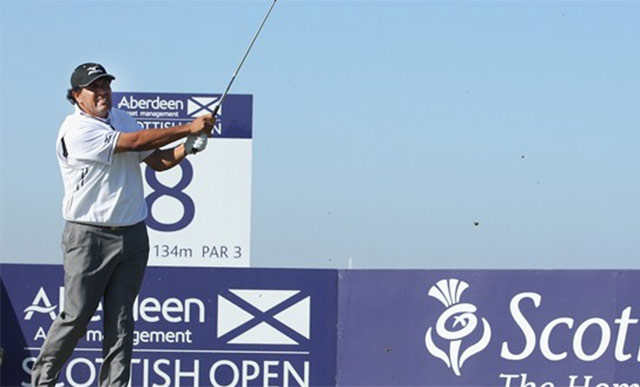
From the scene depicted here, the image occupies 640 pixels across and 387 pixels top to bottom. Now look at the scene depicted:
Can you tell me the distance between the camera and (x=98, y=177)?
604 centimetres

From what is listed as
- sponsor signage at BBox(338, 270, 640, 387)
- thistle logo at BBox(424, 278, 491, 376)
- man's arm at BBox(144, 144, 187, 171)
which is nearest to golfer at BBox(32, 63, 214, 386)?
man's arm at BBox(144, 144, 187, 171)

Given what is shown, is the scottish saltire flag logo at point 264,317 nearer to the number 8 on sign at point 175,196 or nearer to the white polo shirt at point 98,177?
the number 8 on sign at point 175,196

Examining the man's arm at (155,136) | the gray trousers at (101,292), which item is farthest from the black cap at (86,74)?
the gray trousers at (101,292)

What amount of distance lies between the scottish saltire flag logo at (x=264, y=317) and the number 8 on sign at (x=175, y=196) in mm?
609

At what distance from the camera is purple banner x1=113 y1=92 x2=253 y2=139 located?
8.82 metres

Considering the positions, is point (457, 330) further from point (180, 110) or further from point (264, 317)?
point (180, 110)

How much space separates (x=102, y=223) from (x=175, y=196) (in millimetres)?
2839

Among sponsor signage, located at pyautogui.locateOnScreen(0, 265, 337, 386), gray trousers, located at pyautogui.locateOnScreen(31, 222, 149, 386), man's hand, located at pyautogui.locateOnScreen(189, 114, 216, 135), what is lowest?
sponsor signage, located at pyautogui.locateOnScreen(0, 265, 337, 386)

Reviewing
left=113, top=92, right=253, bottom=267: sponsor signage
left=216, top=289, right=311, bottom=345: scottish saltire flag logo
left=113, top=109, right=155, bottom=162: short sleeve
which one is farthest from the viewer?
left=113, top=92, right=253, bottom=267: sponsor signage

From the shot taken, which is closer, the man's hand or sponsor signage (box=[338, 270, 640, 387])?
the man's hand

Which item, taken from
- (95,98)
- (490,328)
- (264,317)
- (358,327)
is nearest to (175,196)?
(264,317)

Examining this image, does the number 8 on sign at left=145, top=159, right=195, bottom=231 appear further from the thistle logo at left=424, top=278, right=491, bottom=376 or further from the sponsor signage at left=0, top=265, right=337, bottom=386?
the thistle logo at left=424, top=278, right=491, bottom=376

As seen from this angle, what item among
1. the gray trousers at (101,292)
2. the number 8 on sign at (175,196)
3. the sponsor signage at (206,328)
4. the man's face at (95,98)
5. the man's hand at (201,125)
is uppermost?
the man's face at (95,98)

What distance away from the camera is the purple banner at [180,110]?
882 centimetres
